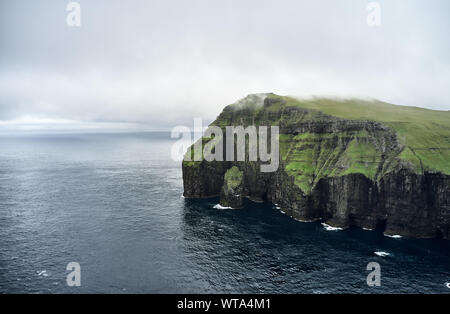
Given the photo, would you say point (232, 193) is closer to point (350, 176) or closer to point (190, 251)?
point (190, 251)

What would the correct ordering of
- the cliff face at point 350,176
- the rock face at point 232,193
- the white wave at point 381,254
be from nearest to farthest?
the white wave at point 381,254, the cliff face at point 350,176, the rock face at point 232,193

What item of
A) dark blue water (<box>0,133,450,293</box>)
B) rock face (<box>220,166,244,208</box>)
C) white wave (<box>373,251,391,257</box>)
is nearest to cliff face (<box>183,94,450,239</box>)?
rock face (<box>220,166,244,208</box>)

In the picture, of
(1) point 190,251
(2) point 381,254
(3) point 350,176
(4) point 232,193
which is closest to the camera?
(2) point 381,254

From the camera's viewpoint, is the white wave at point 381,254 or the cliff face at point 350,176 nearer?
the white wave at point 381,254

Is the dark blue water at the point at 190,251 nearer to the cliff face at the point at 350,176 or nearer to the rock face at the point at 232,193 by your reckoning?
the rock face at the point at 232,193

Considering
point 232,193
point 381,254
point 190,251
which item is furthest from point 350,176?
point 190,251

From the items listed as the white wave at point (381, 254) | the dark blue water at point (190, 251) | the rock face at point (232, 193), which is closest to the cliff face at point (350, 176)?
the rock face at point (232, 193)
